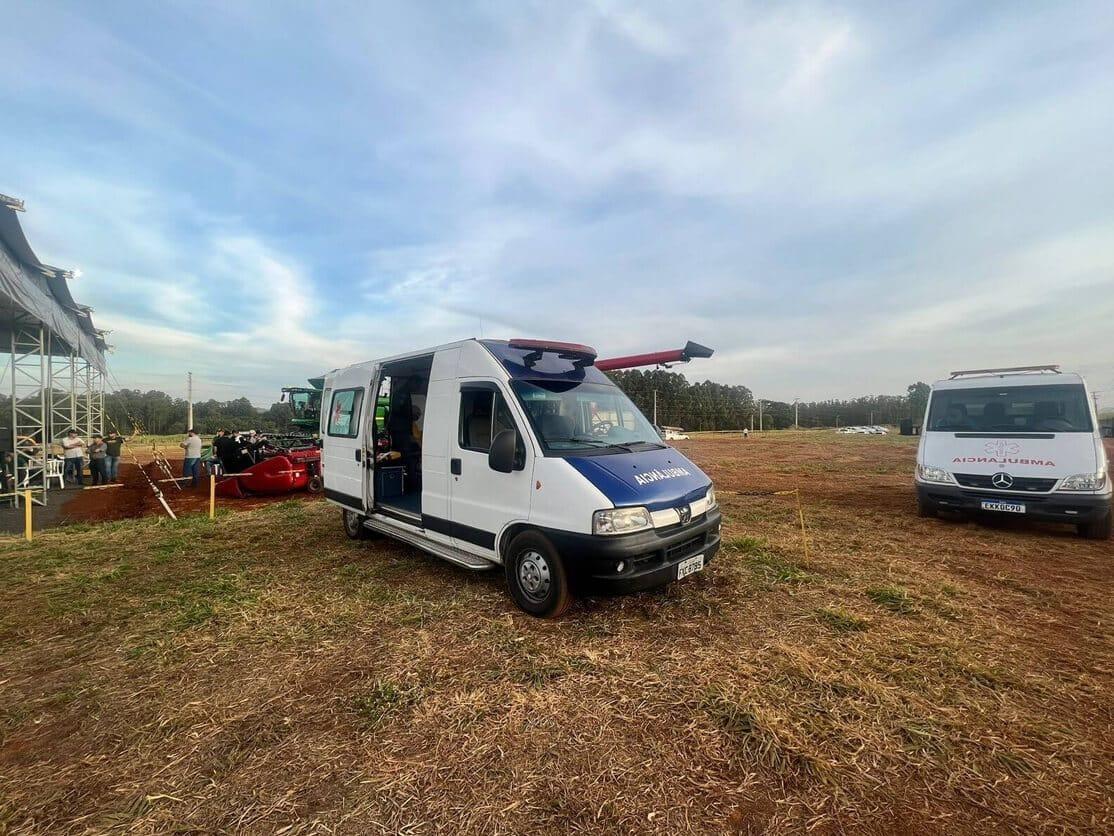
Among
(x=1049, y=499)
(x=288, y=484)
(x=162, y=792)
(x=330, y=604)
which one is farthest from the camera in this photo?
(x=288, y=484)

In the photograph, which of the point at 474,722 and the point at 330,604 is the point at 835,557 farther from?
the point at 330,604

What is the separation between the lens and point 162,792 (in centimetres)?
223

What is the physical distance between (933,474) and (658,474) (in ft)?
17.5

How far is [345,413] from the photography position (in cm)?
670

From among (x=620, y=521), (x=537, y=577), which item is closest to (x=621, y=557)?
(x=620, y=521)

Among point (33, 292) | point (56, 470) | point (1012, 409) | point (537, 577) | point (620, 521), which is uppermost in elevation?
point (33, 292)

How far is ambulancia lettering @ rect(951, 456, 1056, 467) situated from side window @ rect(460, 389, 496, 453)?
265 inches

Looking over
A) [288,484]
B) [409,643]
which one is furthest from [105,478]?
[409,643]

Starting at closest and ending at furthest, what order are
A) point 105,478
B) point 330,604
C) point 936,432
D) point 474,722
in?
1. point 474,722
2. point 330,604
3. point 936,432
4. point 105,478

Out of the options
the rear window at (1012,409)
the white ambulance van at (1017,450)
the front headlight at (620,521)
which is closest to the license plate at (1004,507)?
the white ambulance van at (1017,450)

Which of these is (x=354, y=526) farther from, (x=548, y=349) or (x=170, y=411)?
(x=170, y=411)

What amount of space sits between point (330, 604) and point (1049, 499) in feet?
28.0

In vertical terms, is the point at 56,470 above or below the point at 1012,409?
below

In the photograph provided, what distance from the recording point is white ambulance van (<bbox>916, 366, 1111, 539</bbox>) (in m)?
6.02
